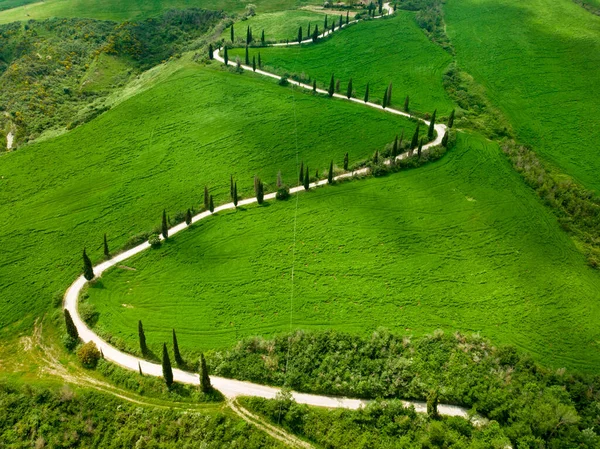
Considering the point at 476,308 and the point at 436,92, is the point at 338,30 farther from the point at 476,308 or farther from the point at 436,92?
the point at 476,308

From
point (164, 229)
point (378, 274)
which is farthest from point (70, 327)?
point (378, 274)

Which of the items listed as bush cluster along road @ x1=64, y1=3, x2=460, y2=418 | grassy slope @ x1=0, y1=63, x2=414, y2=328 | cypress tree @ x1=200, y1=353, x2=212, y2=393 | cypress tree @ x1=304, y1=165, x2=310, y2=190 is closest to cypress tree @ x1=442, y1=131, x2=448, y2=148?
grassy slope @ x1=0, y1=63, x2=414, y2=328

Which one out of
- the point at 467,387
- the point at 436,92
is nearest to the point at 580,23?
the point at 436,92

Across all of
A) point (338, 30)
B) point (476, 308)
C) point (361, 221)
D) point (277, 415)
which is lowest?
point (277, 415)

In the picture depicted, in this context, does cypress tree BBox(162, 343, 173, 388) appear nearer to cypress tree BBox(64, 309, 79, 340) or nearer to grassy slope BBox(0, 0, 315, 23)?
cypress tree BBox(64, 309, 79, 340)

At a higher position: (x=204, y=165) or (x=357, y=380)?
(x=204, y=165)

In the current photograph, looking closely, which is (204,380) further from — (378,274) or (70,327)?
(378,274)

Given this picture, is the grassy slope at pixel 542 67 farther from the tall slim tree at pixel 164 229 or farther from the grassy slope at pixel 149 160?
the tall slim tree at pixel 164 229
